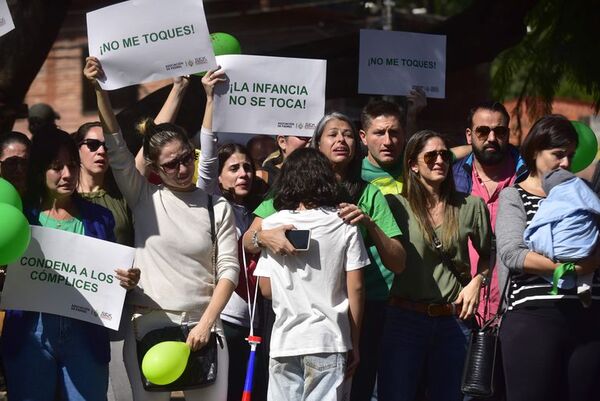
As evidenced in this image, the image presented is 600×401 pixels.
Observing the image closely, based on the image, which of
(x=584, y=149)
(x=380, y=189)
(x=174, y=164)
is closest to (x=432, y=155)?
(x=380, y=189)

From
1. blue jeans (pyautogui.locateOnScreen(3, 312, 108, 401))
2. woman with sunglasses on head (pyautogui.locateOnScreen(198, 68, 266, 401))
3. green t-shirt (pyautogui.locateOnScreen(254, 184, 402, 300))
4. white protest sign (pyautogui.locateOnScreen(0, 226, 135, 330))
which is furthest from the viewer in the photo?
woman with sunglasses on head (pyautogui.locateOnScreen(198, 68, 266, 401))

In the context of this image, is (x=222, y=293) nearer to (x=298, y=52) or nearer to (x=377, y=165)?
(x=377, y=165)

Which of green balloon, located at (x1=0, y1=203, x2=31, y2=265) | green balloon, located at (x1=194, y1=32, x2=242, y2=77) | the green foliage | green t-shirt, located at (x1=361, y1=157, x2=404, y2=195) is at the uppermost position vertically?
the green foliage

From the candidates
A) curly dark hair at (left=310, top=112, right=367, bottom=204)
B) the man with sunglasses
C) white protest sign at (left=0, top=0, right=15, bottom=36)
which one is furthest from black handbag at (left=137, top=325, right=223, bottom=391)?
white protest sign at (left=0, top=0, right=15, bottom=36)

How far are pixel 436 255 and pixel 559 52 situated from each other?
463 cm

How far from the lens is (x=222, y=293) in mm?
5891

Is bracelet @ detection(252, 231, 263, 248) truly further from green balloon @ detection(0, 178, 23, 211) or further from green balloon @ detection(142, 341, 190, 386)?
green balloon @ detection(0, 178, 23, 211)

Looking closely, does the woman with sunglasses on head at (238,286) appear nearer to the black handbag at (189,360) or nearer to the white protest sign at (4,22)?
the black handbag at (189,360)

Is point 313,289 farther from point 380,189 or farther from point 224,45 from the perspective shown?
point 224,45

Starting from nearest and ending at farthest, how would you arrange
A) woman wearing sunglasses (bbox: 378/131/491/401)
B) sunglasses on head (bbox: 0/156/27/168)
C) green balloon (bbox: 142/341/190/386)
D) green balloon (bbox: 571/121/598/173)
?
green balloon (bbox: 142/341/190/386) < woman wearing sunglasses (bbox: 378/131/491/401) < sunglasses on head (bbox: 0/156/27/168) < green balloon (bbox: 571/121/598/173)

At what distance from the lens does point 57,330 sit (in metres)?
5.82

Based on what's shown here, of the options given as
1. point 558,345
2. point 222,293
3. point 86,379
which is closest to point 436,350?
point 558,345

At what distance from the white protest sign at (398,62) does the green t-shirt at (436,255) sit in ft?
5.08

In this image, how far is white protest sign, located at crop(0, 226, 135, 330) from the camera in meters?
5.84
